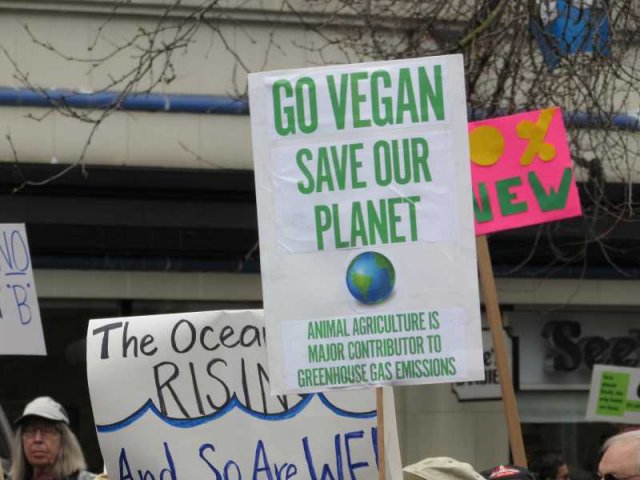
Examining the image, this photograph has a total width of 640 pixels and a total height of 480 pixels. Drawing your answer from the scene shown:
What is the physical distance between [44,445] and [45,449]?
16 mm

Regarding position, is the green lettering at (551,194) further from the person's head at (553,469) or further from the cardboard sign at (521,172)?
the person's head at (553,469)

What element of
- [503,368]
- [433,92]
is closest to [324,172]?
[433,92]

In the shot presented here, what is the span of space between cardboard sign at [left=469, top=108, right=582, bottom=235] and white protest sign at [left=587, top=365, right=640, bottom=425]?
344 cm

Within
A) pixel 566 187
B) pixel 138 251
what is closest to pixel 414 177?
pixel 566 187

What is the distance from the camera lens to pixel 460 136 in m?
4.70

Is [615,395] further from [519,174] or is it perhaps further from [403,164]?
[403,164]

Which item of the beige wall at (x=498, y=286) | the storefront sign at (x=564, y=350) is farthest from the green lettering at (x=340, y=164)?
the storefront sign at (x=564, y=350)

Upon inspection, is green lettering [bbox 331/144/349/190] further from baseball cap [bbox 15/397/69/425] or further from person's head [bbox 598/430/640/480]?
baseball cap [bbox 15/397/69/425]

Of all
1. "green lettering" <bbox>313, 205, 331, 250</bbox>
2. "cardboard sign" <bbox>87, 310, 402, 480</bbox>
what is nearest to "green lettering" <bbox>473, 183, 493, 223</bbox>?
"cardboard sign" <bbox>87, 310, 402, 480</bbox>

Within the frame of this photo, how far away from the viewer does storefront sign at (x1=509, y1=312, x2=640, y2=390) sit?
1216 cm

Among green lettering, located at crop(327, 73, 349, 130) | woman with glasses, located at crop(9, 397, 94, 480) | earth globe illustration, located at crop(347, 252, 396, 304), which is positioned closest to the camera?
earth globe illustration, located at crop(347, 252, 396, 304)

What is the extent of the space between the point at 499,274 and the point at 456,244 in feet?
24.2

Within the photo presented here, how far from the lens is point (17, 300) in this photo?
21.6 feet

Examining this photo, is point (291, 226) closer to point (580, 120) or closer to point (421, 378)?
point (421, 378)
